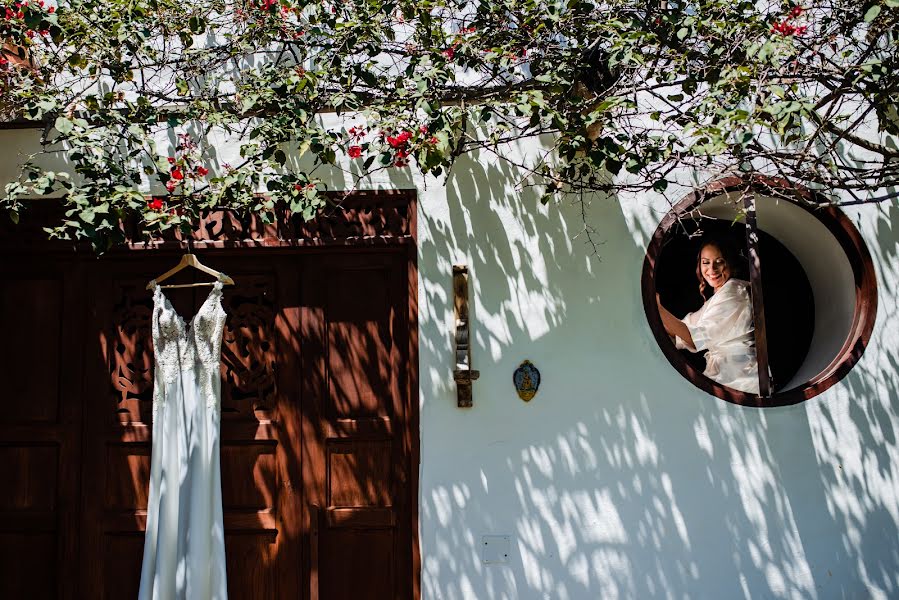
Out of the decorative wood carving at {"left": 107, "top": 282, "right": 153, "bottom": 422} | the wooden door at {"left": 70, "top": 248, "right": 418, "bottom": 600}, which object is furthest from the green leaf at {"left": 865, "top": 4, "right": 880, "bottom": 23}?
the decorative wood carving at {"left": 107, "top": 282, "right": 153, "bottom": 422}

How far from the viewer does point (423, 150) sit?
3430 millimetres

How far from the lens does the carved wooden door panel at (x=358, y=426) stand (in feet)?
13.4

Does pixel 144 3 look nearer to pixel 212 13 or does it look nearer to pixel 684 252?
pixel 212 13

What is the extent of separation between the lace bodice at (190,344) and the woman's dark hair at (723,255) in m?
2.59

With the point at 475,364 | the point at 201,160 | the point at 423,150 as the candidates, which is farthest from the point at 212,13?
the point at 475,364

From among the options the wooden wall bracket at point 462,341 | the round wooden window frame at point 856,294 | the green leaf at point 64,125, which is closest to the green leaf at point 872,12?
the round wooden window frame at point 856,294

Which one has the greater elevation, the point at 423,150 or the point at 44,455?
the point at 423,150

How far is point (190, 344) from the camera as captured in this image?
3.95 meters

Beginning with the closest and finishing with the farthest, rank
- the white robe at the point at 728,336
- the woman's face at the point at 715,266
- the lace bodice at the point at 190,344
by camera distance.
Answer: the lace bodice at the point at 190,344 < the white robe at the point at 728,336 < the woman's face at the point at 715,266

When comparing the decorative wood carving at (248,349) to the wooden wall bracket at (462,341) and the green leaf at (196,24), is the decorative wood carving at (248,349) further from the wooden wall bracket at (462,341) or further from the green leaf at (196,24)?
the green leaf at (196,24)

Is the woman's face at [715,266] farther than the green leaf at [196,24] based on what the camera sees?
Yes

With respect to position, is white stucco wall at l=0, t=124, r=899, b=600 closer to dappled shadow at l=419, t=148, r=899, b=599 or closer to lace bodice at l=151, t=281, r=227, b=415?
dappled shadow at l=419, t=148, r=899, b=599

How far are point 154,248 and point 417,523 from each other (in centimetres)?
201

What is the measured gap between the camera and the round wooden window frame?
4.01 metres
